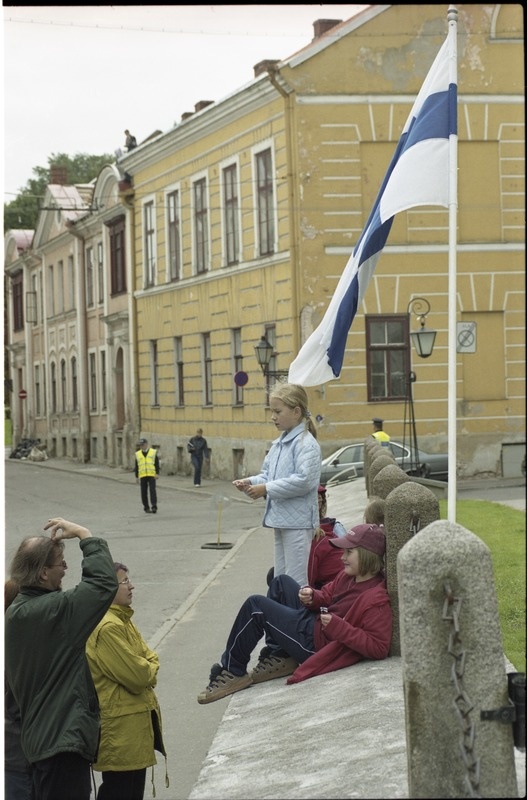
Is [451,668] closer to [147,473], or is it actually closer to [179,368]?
[179,368]

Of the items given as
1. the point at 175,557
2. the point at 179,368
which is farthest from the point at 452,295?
the point at 175,557

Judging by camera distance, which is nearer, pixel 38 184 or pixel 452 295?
pixel 452 295

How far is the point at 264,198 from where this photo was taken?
17.7m

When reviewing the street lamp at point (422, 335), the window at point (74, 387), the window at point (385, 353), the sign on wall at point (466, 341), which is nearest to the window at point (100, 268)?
the window at point (74, 387)

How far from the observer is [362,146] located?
587 inches

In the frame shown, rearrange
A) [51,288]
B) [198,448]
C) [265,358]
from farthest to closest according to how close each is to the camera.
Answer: [198,448] → [265,358] → [51,288]

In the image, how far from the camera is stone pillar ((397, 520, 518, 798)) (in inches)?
103

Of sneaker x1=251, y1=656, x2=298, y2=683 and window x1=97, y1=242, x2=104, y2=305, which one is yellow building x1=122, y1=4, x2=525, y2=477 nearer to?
window x1=97, y1=242, x2=104, y2=305

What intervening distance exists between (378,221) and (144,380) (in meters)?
7.68

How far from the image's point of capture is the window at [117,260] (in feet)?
37.1

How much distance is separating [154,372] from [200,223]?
5.37 ft

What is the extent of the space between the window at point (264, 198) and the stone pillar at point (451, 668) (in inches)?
573

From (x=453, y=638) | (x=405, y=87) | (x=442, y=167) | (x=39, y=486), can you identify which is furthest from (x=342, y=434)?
(x=453, y=638)

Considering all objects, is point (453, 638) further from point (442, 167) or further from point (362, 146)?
point (362, 146)
